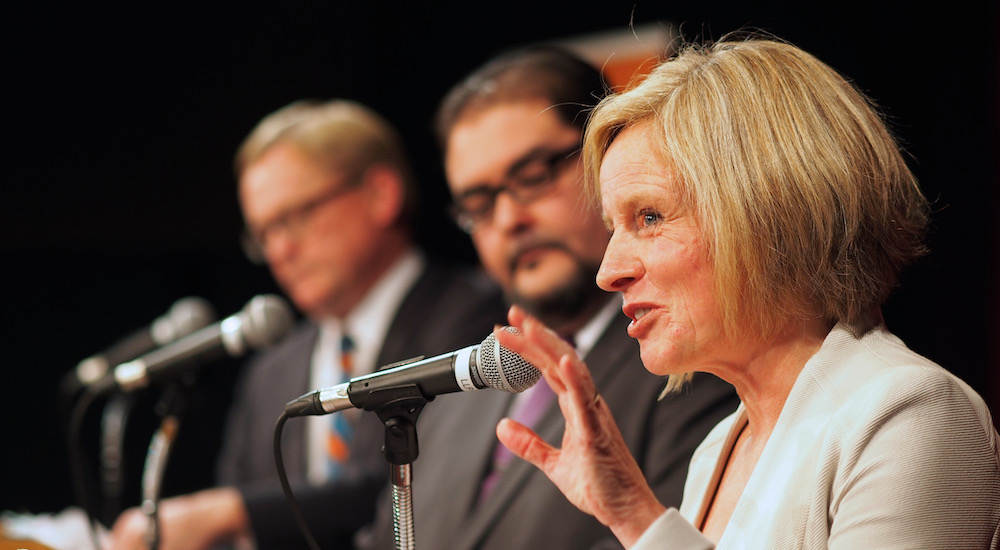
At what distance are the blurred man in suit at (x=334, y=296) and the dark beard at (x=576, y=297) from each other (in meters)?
0.59

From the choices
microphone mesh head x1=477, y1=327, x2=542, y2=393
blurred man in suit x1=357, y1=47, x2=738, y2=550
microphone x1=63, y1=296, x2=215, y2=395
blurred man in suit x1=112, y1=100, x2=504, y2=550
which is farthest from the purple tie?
microphone x1=63, y1=296, x2=215, y2=395

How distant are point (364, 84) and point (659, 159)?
3.14 metres

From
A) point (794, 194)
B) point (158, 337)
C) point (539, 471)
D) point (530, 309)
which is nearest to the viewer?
point (794, 194)

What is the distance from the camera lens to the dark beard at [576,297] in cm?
230

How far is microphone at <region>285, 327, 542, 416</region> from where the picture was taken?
131cm

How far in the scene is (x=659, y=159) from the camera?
1.37 meters

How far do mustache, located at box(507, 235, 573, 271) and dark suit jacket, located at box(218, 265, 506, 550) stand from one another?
397 millimetres

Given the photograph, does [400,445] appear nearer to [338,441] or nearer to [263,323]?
[263,323]

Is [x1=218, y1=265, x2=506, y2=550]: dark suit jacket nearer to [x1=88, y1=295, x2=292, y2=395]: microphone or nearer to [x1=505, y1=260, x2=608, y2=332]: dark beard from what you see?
[x1=505, y1=260, x2=608, y2=332]: dark beard

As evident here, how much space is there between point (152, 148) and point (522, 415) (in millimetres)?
2949

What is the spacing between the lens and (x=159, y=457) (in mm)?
2352

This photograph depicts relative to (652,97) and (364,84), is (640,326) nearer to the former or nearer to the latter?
(652,97)

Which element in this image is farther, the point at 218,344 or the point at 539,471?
the point at 218,344

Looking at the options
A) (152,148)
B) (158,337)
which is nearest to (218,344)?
(158,337)
